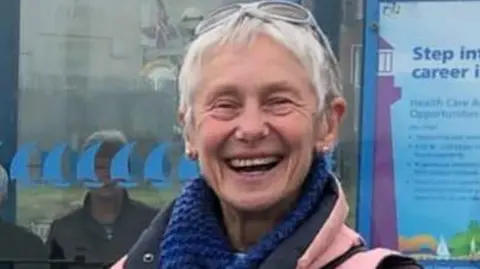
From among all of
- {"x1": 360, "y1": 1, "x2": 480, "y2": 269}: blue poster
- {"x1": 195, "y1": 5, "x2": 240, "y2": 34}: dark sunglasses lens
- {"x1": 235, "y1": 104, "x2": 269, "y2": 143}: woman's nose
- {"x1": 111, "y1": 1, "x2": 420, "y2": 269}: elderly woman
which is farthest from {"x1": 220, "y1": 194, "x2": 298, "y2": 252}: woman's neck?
{"x1": 360, "y1": 1, "x2": 480, "y2": 269}: blue poster

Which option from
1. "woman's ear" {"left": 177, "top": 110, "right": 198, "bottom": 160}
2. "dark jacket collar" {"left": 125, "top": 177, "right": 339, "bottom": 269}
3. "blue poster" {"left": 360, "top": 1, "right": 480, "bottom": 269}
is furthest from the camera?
"blue poster" {"left": 360, "top": 1, "right": 480, "bottom": 269}

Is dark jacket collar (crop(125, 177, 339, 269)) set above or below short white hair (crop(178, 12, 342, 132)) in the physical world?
below

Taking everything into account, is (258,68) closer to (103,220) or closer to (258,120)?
(258,120)

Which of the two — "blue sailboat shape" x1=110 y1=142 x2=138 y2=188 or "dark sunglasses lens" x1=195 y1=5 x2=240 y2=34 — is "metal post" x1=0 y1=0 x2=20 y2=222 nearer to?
"blue sailboat shape" x1=110 y1=142 x2=138 y2=188

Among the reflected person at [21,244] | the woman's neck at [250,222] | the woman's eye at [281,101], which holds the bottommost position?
the reflected person at [21,244]

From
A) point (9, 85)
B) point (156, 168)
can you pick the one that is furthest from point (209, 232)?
point (9, 85)

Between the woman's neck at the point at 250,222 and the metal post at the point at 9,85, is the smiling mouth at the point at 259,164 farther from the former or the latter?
the metal post at the point at 9,85

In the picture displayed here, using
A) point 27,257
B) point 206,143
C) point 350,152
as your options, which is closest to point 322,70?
point 206,143

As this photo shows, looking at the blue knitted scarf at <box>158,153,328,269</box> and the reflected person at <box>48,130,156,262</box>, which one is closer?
the blue knitted scarf at <box>158,153,328,269</box>

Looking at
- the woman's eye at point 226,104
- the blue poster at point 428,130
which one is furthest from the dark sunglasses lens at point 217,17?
the blue poster at point 428,130

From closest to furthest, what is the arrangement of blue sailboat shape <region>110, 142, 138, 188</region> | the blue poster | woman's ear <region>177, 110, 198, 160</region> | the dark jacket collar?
the dark jacket collar < woman's ear <region>177, 110, 198, 160</region> < the blue poster < blue sailboat shape <region>110, 142, 138, 188</region>

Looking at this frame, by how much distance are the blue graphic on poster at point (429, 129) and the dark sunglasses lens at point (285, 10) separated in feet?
7.86

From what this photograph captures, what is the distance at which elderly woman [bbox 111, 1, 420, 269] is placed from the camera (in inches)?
67.6

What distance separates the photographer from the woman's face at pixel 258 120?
67.6 inches
